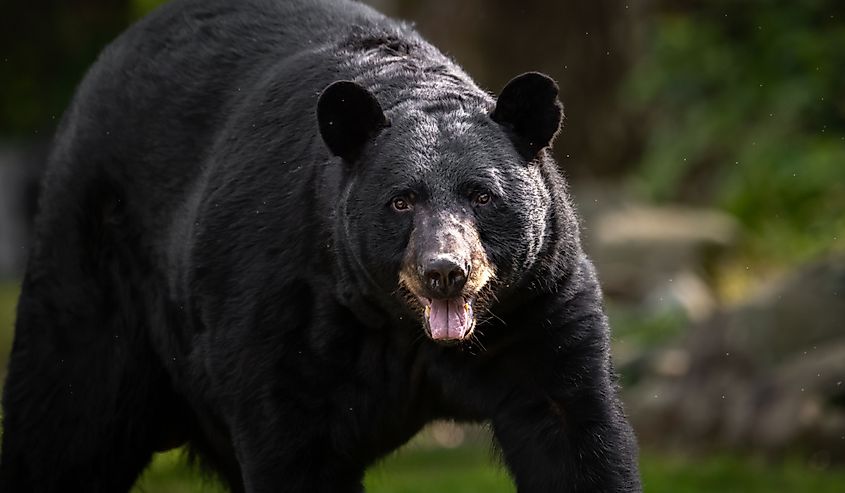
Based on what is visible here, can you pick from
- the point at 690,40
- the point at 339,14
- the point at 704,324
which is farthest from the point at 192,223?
the point at 690,40

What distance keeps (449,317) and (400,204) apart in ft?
1.38

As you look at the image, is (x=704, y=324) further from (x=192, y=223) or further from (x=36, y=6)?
(x=36, y=6)

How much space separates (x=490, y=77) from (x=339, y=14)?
32.5ft

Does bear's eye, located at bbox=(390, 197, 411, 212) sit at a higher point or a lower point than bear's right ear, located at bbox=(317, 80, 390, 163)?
lower

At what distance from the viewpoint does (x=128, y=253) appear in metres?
6.82

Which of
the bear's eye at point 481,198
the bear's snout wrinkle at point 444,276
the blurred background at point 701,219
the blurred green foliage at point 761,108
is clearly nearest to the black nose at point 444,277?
the bear's snout wrinkle at point 444,276

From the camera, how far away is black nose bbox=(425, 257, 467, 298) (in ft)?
16.5

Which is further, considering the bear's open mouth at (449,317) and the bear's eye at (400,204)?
the bear's eye at (400,204)

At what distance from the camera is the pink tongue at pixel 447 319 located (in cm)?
521

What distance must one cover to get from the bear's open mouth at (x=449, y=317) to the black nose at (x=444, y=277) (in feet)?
0.30

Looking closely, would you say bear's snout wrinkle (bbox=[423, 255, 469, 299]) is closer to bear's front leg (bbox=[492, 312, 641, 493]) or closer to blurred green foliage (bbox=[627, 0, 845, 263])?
bear's front leg (bbox=[492, 312, 641, 493])

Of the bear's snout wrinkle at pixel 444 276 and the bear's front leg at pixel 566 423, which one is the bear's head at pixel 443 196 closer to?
the bear's snout wrinkle at pixel 444 276

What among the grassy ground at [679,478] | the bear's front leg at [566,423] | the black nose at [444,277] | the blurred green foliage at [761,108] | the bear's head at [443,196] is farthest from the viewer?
the blurred green foliage at [761,108]

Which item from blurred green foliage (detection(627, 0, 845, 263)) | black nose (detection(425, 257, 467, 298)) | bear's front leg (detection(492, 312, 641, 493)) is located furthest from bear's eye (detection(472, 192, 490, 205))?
blurred green foliage (detection(627, 0, 845, 263))
